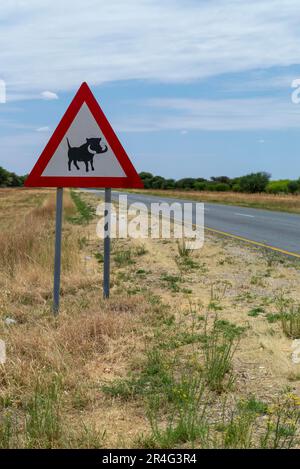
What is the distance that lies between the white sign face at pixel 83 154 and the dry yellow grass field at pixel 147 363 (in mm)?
1402

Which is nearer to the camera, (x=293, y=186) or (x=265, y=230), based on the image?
(x=265, y=230)

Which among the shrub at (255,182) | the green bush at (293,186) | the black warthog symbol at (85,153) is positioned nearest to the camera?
the black warthog symbol at (85,153)

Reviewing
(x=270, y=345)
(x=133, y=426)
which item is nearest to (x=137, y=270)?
(x=270, y=345)

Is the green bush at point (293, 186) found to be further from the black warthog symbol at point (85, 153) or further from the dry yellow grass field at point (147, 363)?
the black warthog symbol at point (85, 153)

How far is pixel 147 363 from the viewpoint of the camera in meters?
4.82

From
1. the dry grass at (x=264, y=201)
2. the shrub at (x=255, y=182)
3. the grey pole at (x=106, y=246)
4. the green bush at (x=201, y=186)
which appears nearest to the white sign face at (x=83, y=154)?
the grey pole at (x=106, y=246)

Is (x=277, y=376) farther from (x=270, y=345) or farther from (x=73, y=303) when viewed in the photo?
(x=73, y=303)

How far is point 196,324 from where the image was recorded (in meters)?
6.12

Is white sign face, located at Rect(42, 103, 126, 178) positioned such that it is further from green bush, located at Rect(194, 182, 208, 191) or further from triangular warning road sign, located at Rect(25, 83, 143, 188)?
green bush, located at Rect(194, 182, 208, 191)

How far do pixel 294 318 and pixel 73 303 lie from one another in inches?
96.8

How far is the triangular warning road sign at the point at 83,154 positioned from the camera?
6281 millimetres

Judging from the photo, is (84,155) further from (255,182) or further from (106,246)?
(255,182)

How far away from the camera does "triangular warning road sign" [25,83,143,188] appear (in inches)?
247

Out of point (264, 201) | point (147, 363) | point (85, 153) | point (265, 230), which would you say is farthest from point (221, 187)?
point (147, 363)
